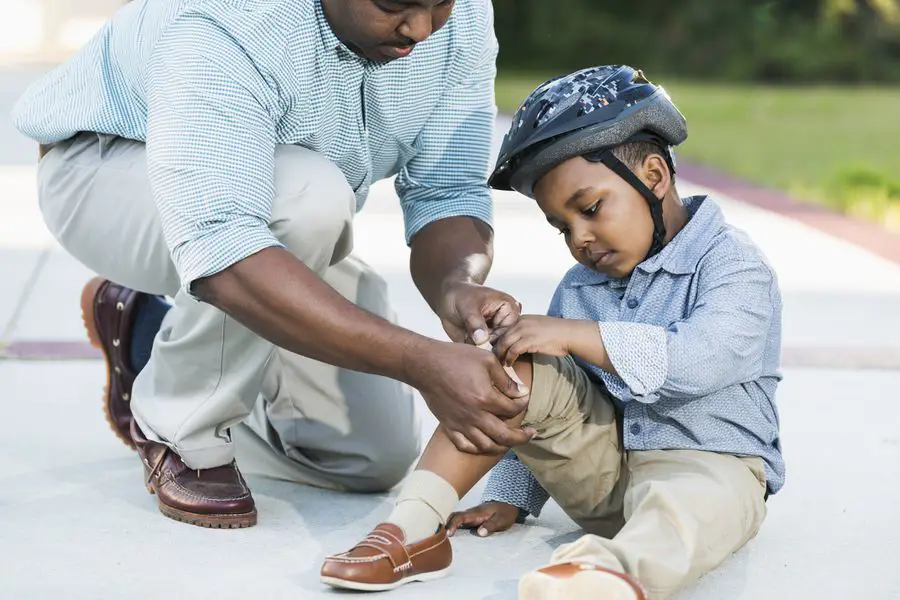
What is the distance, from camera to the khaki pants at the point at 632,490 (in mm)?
2555

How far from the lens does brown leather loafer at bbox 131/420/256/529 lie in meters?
3.06

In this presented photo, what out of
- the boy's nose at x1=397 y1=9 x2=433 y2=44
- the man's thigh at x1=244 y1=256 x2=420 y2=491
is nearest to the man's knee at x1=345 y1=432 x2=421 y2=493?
the man's thigh at x1=244 y1=256 x2=420 y2=491

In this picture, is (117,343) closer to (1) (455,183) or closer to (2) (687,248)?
(1) (455,183)

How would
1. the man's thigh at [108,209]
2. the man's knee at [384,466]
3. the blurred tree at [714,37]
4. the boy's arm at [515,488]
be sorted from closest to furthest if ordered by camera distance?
the boy's arm at [515,488] < the man's thigh at [108,209] < the man's knee at [384,466] < the blurred tree at [714,37]

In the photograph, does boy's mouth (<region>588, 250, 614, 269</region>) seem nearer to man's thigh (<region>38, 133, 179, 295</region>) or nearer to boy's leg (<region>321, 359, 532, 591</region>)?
boy's leg (<region>321, 359, 532, 591</region>)

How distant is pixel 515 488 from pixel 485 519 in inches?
4.2

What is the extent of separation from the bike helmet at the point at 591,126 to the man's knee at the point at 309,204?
1.13 ft

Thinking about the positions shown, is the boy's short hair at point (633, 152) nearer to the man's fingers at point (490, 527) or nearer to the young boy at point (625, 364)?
the young boy at point (625, 364)

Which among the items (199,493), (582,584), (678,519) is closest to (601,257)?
(678,519)

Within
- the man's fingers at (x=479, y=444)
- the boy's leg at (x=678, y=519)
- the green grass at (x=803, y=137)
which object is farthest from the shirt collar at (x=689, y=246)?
the green grass at (x=803, y=137)

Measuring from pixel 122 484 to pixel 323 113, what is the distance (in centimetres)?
99

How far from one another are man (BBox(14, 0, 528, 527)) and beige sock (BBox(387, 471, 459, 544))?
0.33 feet

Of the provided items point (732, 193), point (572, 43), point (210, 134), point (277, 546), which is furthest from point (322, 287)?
point (572, 43)

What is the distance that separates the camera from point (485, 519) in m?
3.07
